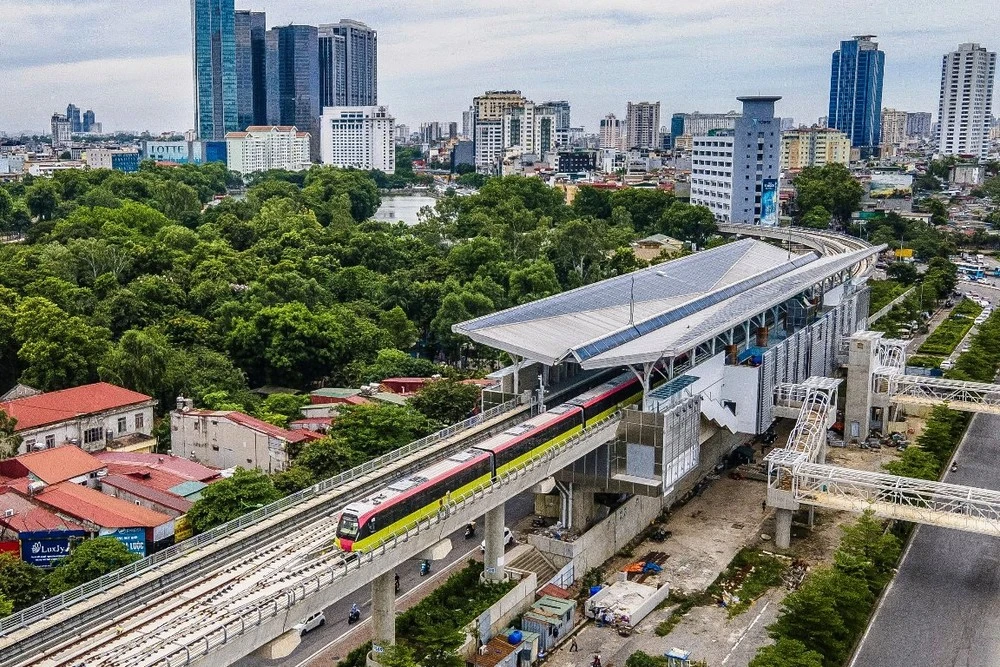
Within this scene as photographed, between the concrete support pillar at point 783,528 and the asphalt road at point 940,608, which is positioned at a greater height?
the concrete support pillar at point 783,528

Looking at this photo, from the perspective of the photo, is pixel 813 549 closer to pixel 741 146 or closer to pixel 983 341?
pixel 983 341

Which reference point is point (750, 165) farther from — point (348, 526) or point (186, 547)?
point (186, 547)

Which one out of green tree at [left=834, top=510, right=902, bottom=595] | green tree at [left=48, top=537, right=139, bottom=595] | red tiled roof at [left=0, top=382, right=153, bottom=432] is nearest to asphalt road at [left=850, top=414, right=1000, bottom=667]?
green tree at [left=834, top=510, right=902, bottom=595]

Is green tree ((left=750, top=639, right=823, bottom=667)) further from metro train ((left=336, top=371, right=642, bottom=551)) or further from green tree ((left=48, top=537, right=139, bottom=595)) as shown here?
green tree ((left=48, top=537, right=139, bottom=595))

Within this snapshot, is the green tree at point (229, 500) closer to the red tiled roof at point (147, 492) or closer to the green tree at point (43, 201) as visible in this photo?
the red tiled roof at point (147, 492)

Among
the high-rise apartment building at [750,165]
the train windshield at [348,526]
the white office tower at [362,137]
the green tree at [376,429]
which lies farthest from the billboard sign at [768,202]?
the white office tower at [362,137]

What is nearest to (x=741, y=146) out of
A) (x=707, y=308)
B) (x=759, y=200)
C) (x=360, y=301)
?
(x=759, y=200)

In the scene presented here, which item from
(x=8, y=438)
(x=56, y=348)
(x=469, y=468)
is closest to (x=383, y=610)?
(x=469, y=468)
